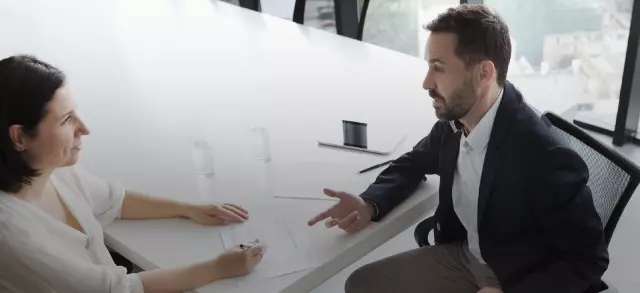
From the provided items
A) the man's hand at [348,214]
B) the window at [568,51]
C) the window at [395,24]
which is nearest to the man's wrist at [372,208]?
the man's hand at [348,214]

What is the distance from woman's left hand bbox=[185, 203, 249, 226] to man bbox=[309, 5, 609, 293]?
197 millimetres

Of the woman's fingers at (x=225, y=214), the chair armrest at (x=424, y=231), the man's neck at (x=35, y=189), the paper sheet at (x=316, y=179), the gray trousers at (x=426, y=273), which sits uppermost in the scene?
the man's neck at (x=35, y=189)

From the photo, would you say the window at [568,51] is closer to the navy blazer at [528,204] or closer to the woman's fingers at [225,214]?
the navy blazer at [528,204]

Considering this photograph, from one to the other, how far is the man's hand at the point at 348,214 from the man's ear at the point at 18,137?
691 millimetres

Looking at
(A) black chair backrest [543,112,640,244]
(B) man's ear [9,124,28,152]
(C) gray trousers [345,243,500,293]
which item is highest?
(B) man's ear [9,124,28,152]

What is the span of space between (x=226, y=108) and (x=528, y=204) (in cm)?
131

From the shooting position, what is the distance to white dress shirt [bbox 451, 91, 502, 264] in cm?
172

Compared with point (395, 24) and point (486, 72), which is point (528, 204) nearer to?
point (486, 72)

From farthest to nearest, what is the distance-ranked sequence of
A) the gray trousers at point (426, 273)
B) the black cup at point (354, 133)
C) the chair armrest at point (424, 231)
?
1. the black cup at point (354, 133)
2. the chair armrest at point (424, 231)
3. the gray trousers at point (426, 273)

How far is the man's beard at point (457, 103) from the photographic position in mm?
1706

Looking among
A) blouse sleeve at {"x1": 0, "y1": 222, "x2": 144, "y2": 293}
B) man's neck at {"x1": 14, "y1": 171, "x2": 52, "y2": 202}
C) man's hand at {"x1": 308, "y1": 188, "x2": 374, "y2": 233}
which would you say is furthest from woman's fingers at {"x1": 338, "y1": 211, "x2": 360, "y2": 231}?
man's neck at {"x1": 14, "y1": 171, "x2": 52, "y2": 202}

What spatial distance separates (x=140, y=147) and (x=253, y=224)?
Result: 0.70 meters

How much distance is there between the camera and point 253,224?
5.77ft

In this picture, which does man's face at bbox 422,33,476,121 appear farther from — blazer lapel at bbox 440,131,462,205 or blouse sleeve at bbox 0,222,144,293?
blouse sleeve at bbox 0,222,144,293
